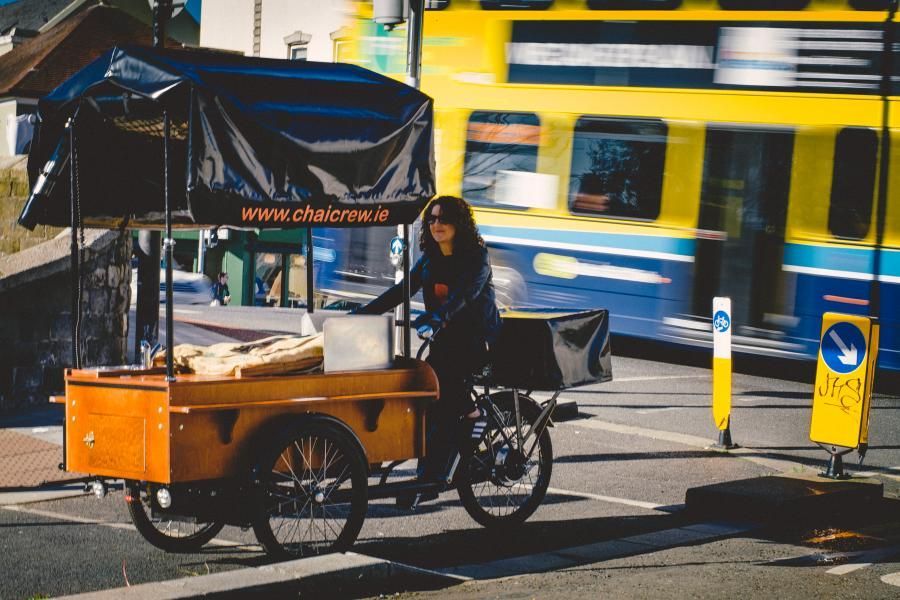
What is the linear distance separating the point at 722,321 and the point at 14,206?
8.01 metres

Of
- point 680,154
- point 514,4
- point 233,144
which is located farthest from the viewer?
A: point 514,4

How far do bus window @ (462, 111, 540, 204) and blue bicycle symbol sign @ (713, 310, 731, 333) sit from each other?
19.6 feet

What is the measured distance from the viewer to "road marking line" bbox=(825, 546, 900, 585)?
6602 mm

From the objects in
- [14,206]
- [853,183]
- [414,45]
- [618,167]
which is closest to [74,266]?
[414,45]

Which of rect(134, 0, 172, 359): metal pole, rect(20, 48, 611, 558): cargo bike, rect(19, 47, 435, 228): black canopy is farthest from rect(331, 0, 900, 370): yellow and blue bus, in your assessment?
rect(19, 47, 435, 228): black canopy

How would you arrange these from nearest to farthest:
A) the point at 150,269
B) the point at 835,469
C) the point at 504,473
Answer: the point at 504,473 → the point at 835,469 → the point at 150,269

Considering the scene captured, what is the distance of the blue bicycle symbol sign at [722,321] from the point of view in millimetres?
10883

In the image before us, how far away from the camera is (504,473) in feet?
24.0

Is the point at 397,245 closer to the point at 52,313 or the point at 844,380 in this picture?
the point at 52,313

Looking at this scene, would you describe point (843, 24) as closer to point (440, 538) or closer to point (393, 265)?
point (393, 265)

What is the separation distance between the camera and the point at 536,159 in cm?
1650

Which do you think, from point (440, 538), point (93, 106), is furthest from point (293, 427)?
point (93, 106)

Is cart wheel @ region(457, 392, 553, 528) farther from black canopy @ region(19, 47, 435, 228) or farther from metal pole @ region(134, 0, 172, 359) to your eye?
metal pole @ region(134, 0, 172, 359)

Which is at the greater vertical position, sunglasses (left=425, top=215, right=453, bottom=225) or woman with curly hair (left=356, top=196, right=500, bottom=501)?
sunglasses (left=425, top=215, right=453, bottom=225)
